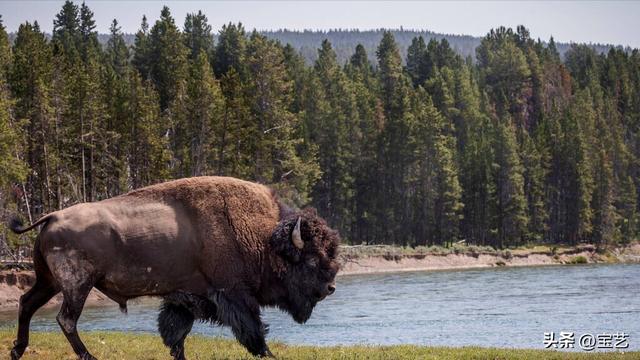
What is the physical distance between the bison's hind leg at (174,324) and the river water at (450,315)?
3.40 m

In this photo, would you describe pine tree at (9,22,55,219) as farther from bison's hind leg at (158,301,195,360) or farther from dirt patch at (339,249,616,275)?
bison's hind leg at (158,301,195,360)

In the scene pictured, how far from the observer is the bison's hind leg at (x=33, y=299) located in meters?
10.3

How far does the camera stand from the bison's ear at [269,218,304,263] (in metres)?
10.7

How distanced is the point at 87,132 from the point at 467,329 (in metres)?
32.5

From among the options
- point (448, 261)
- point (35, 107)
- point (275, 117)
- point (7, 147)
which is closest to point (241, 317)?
point (7, 147)

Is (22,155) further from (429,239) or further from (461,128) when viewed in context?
(461,128)

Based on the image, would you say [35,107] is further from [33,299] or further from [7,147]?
[33,299]

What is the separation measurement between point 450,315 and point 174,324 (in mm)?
20922

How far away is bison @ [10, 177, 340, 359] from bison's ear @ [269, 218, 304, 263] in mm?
13

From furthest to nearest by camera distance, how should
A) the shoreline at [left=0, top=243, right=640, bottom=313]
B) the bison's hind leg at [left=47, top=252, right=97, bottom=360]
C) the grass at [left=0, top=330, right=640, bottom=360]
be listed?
the shoreline at [left=0, top=243, right=640, bottom=313] < the grass at [left=0, top=330, right=640, bottom=360] < the bison's hind leg at [left=47, top=252, right=97, bottom=360]

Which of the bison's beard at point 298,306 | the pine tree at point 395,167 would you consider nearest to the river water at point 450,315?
the bison's beard at point 298,306

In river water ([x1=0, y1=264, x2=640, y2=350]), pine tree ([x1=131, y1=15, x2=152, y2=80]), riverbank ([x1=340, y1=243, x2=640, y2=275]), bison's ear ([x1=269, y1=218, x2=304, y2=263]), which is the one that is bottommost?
riverbank ([x1=340, y1=243, x2=640, y2=275])

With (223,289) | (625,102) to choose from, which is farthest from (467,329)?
(625,102)

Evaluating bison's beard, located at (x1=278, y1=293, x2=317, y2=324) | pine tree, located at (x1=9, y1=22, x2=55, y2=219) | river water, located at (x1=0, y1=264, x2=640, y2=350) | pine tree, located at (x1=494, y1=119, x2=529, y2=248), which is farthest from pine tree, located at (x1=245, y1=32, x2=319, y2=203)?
bison's beard, located at (x1=278, y1=293, x2=317, y2=324)
